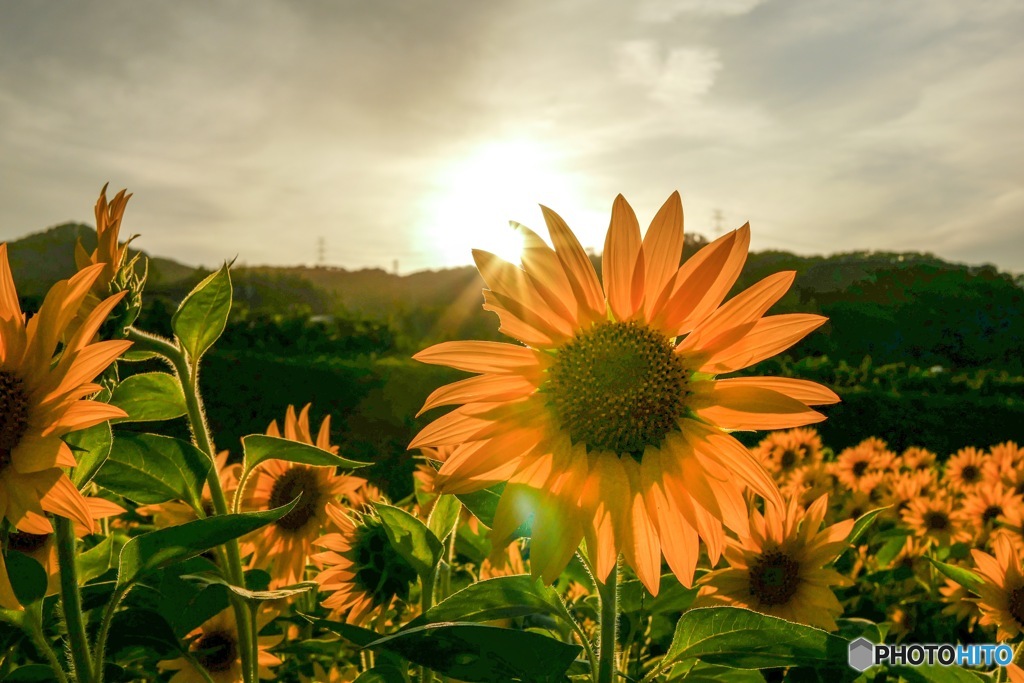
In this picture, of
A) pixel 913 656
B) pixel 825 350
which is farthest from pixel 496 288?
pixel 825 350

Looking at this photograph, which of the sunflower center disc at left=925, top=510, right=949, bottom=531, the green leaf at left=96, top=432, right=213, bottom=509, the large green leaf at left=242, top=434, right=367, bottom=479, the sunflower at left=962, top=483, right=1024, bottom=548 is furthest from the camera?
the sunflower center disc at left=925, top=510, right=949, bottom=531

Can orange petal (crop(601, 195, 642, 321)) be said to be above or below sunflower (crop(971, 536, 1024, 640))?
above

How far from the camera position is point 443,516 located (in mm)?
1460

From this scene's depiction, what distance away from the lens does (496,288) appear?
1.25 meters

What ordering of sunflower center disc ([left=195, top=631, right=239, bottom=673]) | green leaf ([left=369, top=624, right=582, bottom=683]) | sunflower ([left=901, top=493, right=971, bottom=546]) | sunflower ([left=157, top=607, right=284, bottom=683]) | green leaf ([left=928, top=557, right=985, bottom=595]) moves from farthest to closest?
sunflower ([left=901, top=493, right=971, bottom=546]) < sunflower center disc ([left=195, top=631, right=239, bottom=673]) < sunflower ([left=157, top=607, right=284, bottom=683]) < green leaf ([left=928, top=557, right=985, bottom=595]) < green leaf ([left=369, top=624, right=582, bottom=683])

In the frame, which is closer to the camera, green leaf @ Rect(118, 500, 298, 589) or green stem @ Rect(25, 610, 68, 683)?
green leaf @ Rect(118, 500, 298, 589)

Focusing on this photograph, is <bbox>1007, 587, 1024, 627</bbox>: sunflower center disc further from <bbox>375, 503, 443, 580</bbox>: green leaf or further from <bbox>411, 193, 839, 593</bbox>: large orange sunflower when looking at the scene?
<bbox>375, 503, 443, 580</bbox>: green leaf

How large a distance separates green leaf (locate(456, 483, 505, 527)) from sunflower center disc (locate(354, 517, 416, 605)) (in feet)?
1.76

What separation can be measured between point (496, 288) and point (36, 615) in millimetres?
913

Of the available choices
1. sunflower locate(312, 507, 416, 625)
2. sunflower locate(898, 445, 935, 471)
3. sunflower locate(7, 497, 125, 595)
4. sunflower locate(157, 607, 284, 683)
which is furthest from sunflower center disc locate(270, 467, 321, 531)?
sunflower locate(898, 445, 935, 471)

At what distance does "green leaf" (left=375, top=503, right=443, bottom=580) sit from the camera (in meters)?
1.37

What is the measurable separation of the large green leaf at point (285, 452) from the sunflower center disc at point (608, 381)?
364 mm

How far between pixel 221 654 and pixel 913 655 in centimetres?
171

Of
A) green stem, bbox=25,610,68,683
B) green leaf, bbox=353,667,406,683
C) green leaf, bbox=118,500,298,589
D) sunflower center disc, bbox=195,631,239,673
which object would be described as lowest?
sunflower center disc, bbox=195,631,239,673
